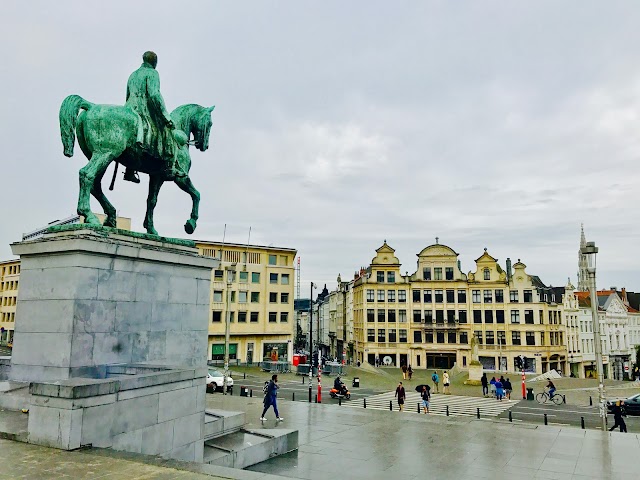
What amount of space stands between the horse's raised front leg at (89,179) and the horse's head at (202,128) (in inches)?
136

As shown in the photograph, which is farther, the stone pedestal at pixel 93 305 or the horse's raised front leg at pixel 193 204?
the horse's raised front leg at pixel 193 204

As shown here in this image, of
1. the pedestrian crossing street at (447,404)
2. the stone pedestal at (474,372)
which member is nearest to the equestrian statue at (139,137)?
the pedestrian crossing street at (447,404)

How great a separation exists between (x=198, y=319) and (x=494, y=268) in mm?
62612

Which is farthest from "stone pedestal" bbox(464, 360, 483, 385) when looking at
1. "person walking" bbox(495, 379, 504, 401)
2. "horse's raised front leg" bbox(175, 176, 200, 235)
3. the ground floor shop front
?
"horse's raised front leg" bbox(175, 176, 200, 235)

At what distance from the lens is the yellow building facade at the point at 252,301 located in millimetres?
61750

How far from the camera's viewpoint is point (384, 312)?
71.5 metres

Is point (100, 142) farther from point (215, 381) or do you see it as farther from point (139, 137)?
point (215, 381)

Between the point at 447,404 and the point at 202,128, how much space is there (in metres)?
25.2

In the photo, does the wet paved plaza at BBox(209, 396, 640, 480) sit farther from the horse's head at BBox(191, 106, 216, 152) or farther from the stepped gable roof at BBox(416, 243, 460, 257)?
the stepped gable roof at BBox(416, 243, 460, 257)

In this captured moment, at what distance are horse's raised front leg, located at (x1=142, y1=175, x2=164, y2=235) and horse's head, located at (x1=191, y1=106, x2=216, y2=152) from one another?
1736 mm

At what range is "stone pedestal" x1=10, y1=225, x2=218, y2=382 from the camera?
10281 millimetres

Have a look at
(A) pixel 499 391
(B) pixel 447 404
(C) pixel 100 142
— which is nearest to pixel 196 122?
(C) pixel 100 142

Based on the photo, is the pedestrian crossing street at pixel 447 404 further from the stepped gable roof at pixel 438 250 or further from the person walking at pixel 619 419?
the stepped gable roof at pixel 438 250

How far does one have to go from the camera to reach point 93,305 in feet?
34.7
